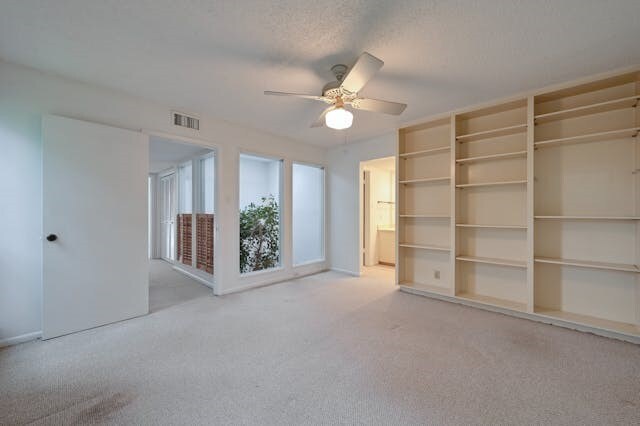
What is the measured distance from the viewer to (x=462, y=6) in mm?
1612

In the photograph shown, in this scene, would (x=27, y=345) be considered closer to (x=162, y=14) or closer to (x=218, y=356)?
(x=218, y=356)

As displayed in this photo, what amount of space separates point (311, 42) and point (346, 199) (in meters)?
3.17

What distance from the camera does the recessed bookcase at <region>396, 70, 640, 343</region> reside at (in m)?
2.46

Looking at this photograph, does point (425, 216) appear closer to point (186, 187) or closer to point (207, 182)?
point (207, 182)

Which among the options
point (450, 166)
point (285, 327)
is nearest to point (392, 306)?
point (285, 327)

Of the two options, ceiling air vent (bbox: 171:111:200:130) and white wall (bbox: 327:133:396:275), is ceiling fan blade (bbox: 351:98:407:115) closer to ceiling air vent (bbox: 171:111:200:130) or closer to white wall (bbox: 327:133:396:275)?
white wall (bbox: 327:133:396:275)

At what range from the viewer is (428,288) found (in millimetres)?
3604

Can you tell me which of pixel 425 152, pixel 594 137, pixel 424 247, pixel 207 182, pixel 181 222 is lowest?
pixel 424 247

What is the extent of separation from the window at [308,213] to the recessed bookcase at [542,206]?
6.36ft

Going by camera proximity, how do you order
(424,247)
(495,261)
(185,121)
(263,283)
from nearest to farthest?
(495,261), (185,121), (424,247), (263,283)

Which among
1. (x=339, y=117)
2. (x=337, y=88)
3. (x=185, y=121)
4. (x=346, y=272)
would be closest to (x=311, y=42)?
(x=337, y=88)

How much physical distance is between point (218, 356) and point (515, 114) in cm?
405

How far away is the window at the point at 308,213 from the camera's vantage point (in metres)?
Answer: 5.22

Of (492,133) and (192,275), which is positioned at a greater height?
(492,133)
